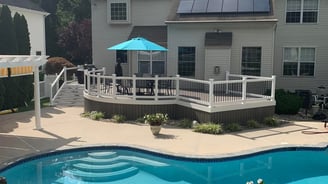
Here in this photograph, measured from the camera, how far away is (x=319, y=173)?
35.4 feet

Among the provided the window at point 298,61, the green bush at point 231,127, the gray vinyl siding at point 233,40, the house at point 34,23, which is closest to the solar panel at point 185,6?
the gray vinyl siding at point 233,40

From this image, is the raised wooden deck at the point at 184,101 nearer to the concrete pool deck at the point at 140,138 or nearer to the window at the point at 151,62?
the concrete pool deck at the point at 140,138

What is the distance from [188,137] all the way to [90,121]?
528cm

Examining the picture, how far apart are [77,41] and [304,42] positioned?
81.0 feet

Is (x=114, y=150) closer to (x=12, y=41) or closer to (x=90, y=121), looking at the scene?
(x=90, y=121)

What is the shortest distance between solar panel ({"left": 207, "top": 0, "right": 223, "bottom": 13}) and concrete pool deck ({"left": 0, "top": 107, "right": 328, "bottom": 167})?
23.9ft

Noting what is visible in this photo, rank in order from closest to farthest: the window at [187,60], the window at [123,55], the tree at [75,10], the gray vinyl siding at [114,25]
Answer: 1. the window at [187,60]
2. the gray vinyl siding at [114,25]
3. the window at [123,55]
4. the tree at [75,10]

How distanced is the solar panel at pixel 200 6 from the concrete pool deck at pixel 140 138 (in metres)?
7.65

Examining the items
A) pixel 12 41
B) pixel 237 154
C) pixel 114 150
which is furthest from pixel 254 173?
pixel 12 41

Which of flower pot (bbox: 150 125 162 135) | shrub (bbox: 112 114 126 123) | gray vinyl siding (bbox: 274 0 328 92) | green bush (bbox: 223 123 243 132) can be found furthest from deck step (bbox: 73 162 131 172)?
gray vinyl siding (bbox: 274 0 328 92)

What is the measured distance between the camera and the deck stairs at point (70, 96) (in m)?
21.3

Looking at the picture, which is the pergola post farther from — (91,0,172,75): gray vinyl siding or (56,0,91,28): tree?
(56,0,91,28): tree

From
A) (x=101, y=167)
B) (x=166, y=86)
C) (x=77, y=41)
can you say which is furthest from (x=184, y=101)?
(x=77, y=41)

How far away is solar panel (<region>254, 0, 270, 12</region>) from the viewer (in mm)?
18342
